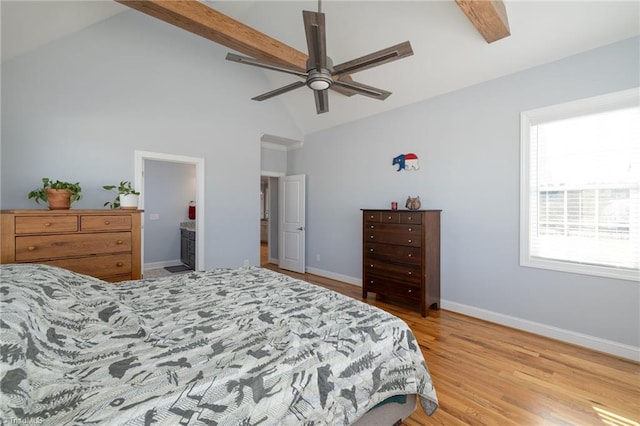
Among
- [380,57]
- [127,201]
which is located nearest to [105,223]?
[127,201]

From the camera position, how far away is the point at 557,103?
2.77m

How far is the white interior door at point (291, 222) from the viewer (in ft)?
18.1

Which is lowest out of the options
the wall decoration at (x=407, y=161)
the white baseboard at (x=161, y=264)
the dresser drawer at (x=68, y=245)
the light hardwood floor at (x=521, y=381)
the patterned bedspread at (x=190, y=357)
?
the light hardwood floor at (x=521, y=381)

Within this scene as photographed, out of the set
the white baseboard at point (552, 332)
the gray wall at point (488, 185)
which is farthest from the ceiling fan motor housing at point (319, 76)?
the white baseboard at point (552, 332)

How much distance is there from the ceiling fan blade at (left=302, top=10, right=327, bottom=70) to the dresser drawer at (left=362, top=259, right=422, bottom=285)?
2.49 m

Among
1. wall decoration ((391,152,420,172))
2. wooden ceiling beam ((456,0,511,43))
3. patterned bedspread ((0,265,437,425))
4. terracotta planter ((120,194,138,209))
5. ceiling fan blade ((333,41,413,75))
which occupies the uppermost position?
wooden ceiling beam ((456,0,511,43))

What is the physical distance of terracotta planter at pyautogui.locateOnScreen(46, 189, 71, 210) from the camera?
8.54ft

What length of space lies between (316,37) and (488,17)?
1.62 meters

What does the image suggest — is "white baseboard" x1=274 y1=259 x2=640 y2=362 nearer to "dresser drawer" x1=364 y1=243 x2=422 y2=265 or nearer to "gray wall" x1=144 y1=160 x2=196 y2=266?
"dresser drawer" x1=364 y1=243 x2=422 y2=265

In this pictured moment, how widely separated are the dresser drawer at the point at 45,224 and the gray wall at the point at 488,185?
3.60 m

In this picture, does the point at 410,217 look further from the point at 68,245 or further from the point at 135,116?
the point at 135,116

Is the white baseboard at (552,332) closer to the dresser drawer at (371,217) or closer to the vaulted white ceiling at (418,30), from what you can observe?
the dresser drawer at (371,217)

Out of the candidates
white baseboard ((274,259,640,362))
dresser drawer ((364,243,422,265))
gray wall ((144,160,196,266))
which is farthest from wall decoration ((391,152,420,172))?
gray wall ((144,160,196,266))

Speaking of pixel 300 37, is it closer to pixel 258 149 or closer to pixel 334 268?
Answer: pixel 258 149
